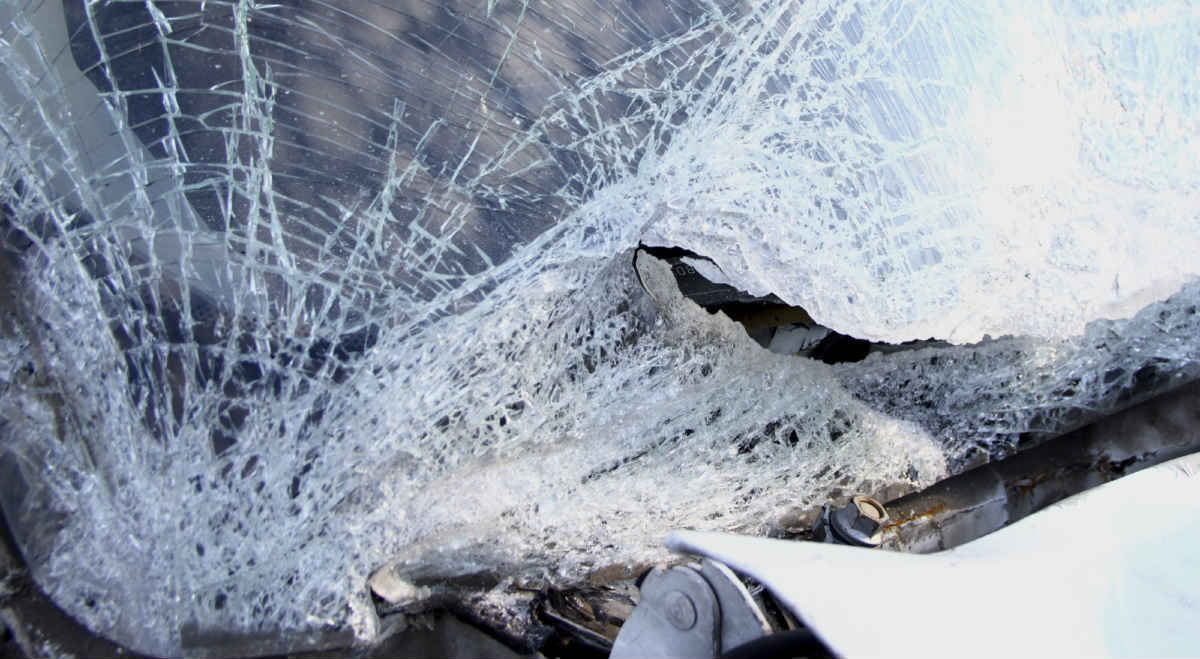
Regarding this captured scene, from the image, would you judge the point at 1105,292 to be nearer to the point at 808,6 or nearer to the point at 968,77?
the point at 968,77

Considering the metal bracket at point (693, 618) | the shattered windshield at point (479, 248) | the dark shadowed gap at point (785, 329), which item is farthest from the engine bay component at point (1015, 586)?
the dark shadowed gap at point (785, 329)

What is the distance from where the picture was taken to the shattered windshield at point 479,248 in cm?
106

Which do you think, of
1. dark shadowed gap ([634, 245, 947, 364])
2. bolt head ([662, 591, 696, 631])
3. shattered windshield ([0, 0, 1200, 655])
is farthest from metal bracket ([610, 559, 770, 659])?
dark shadowed gap ([634, 245, 947, 364])

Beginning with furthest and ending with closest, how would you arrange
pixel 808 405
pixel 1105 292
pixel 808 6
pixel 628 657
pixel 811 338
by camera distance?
pixel 811 338, pixel 808 405, pixel 1105 292, pixel 808 6, pixel 628 657

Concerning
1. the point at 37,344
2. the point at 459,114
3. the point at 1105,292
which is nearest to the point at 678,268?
the point at 459,114

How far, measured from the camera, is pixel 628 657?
1060 millimetres

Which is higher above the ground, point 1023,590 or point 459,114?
point 459,114

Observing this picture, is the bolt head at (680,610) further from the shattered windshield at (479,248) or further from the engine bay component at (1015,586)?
the shattered windshield at (479,248)

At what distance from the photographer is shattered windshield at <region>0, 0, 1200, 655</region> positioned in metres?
1.06

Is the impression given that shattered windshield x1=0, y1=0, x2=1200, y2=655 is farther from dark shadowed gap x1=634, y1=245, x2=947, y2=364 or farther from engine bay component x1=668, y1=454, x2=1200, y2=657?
engine bay component x1=668, y1=454, x2=1200, y2=657

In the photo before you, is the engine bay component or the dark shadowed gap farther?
the dark shadowed gap

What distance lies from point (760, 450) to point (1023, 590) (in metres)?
0.52

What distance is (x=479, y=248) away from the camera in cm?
115

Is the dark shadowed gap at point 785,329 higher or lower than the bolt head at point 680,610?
higher
